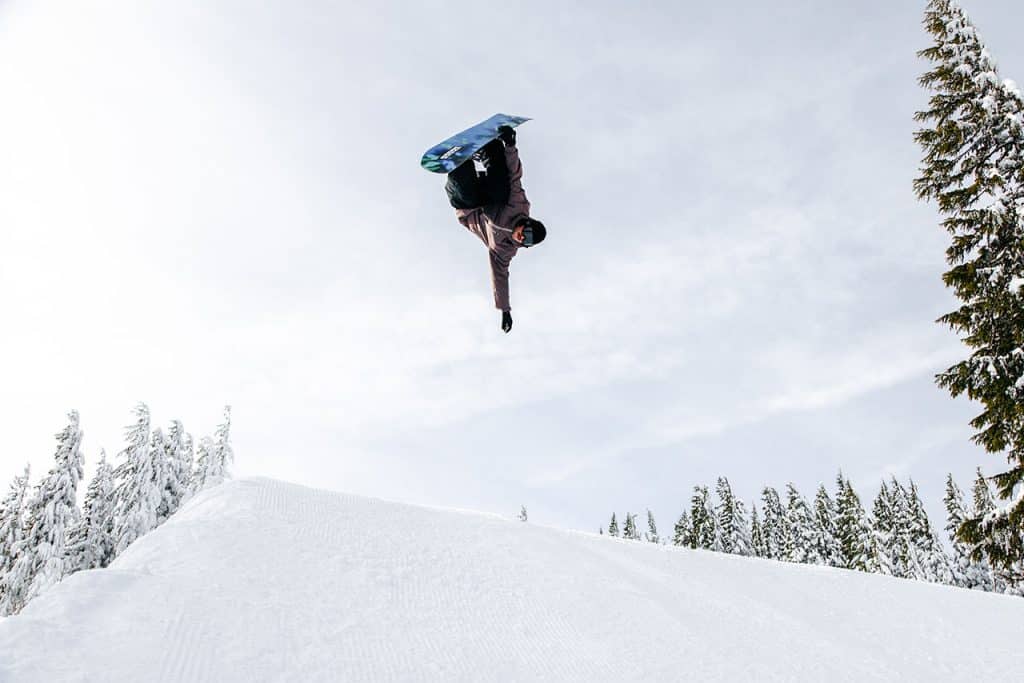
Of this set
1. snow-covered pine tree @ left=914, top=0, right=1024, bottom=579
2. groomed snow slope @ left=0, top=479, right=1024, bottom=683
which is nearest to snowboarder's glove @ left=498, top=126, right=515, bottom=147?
groomed snow slope @ left=0, top=479, right=1024, bottom=683

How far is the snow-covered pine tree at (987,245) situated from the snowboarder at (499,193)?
29.4 feet

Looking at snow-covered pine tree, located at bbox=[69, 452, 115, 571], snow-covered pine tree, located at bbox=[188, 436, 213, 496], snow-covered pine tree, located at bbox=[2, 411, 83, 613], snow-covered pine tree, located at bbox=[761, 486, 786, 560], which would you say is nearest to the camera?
snow-covered pine tree, located at bbox=[2, 411, 83, 613]

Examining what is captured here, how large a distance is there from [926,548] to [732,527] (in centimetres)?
1241

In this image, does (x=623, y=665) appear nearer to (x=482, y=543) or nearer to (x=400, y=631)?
(x=400, y=631)

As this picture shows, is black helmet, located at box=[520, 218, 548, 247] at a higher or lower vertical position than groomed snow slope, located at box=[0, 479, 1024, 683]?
higher

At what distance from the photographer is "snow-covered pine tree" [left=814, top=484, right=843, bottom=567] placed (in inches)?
1615

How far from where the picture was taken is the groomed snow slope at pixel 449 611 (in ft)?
16.8

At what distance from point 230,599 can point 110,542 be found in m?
27.0

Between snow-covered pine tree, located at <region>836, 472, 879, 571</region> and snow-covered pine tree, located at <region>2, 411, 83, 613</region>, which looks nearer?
snow-covered pine tree, located at <region>2, 411, 83, 613</region>

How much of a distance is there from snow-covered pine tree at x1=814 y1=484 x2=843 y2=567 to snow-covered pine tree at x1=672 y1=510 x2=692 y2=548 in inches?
348

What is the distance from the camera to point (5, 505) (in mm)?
28281

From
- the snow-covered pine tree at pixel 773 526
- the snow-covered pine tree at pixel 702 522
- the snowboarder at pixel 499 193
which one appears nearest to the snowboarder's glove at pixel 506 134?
the snowboarder at pixel 499 193

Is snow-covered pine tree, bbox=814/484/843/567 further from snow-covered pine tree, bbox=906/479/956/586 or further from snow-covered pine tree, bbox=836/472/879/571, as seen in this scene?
snow-covered pine tree, bbox=906/479/956/586

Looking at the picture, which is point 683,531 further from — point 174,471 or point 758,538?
point 174,471
